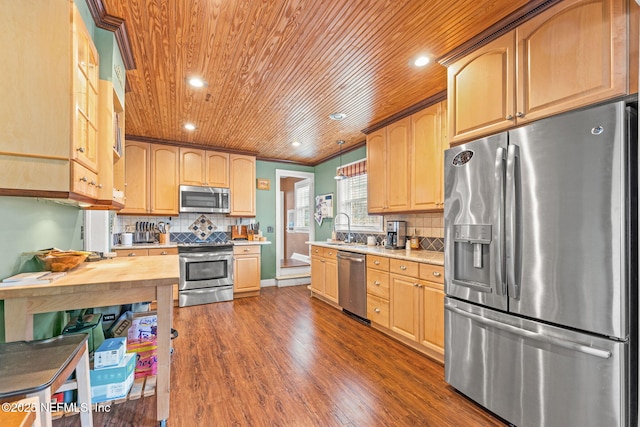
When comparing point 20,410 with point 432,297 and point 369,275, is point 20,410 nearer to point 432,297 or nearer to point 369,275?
point 432,297

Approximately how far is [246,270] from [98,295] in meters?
3.24

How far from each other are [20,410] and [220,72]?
2.38 meters

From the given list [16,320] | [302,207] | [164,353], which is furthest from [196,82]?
[302,207]

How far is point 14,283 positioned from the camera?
135 centimetres

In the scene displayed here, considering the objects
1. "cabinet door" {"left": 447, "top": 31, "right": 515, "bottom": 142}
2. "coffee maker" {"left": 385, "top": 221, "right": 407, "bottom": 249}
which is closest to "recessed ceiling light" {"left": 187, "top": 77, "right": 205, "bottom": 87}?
"cabinet door" {"left": 447, "top": 31, "right": 515, "bottom": 142}

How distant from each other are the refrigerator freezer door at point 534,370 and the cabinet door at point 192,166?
13.6 ft

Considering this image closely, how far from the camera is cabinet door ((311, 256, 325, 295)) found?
4.37 m

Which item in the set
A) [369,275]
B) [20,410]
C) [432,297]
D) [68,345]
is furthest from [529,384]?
[68,345]

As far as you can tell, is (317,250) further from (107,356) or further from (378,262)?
(107,356)

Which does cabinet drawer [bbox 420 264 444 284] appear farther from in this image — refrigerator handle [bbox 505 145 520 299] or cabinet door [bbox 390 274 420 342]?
refrigerator handle [bbox 505 145 520 299]

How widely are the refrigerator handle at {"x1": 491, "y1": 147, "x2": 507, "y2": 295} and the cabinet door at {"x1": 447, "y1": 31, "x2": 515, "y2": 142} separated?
29 cm

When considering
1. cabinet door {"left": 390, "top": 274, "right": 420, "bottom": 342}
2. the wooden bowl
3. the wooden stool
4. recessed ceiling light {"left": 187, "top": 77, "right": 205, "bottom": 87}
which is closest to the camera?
the wooden stool

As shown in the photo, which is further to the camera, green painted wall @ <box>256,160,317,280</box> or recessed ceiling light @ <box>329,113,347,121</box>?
green painted wall @ <box>256,160,317,280</box>

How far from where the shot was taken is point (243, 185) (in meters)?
5.01
